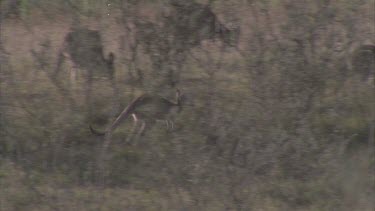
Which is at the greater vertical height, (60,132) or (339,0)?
(339,0)

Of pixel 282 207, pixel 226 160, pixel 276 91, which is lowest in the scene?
pixel 282 207

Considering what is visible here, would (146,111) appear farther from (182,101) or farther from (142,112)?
(182,101)

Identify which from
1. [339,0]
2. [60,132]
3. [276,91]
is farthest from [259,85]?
[60,132]

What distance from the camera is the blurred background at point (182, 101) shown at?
6383 millimetres

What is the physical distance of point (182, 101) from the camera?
6.71 meters

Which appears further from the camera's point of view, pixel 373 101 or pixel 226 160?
pixel 373 101

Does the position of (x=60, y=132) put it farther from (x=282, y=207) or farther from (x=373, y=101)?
(x=373, y=101)

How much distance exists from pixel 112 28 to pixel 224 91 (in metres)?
1.11

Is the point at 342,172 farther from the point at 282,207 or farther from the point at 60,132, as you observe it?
the point at 60,132

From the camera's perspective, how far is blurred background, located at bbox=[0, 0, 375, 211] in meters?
6.38

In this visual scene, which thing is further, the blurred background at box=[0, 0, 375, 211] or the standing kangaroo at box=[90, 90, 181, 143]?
the standing kangaroo at box=[90, 90, 181, 143]

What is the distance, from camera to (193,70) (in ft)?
21.8

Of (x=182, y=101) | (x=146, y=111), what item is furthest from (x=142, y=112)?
(x=182, y=101)

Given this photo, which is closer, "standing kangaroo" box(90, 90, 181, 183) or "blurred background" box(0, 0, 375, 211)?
"blurred background" box(0, 0, 375, 211)
